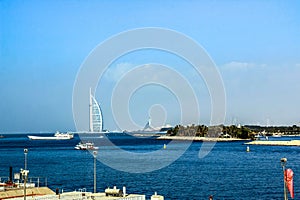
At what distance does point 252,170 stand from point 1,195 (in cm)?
4610

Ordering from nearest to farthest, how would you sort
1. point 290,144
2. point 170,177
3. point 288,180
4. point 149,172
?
point 288,180 < point 170,177 < point 149,172 < point 290,144

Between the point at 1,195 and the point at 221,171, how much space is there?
43278 mm

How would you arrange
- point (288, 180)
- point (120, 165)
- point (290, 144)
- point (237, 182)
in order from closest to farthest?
1. point (288, 180)
2. point (237, 182)
3. point (120, 165)
4. point (290, 144)

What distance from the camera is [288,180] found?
23156 mm

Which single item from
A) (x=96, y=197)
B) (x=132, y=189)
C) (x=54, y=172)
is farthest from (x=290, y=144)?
(x=96, y=197)

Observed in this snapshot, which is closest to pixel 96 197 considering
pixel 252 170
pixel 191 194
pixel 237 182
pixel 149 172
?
pixel 191 194

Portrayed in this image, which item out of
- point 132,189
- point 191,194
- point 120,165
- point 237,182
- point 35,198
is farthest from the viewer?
point 120,165

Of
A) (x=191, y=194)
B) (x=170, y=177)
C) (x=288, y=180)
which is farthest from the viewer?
(x=170, y=177)

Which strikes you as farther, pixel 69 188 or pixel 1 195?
pixel 69 188

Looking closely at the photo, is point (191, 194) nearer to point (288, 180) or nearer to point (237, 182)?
point (237, 182)

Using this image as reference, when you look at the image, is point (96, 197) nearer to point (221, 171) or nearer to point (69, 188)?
point (69, 188)

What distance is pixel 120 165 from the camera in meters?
82.7

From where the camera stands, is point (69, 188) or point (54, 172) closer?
point (69, 188)

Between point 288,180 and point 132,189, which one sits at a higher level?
point 288,180
